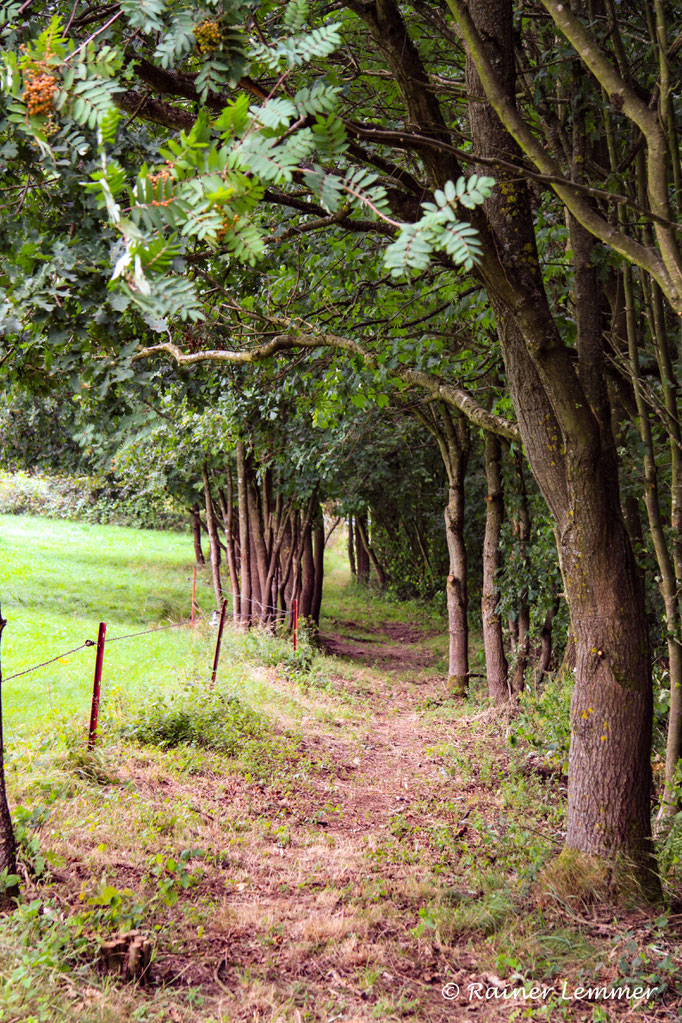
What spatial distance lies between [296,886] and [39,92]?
15.7ft

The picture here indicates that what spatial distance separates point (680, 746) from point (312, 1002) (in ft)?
9.68

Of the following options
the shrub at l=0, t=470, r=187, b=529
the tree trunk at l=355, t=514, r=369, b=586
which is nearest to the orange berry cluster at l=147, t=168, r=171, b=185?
the shrub at l=0, t=470, r=187, b=529

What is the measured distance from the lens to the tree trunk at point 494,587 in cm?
1012

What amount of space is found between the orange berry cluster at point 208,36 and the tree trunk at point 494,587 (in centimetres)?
776

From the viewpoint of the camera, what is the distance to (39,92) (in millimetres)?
1976

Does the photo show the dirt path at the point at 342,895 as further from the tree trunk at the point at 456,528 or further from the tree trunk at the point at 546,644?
the tree trunk at the point at 456,528

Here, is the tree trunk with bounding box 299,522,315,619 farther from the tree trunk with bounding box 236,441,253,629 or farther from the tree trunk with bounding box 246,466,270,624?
the tree trunk with bounding box 236,441,253,629

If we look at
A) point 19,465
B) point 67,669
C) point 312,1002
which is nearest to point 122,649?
point 67,669

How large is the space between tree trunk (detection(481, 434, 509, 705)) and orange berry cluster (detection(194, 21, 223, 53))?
776 centimetres

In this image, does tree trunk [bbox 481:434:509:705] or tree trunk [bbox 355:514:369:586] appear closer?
tree trunk [bbox 481:434:509:705]

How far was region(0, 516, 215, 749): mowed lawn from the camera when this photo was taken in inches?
306

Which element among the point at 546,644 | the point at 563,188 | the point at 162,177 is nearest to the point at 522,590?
the point at 546,644

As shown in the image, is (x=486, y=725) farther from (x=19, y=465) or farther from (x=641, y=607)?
(x=19, y=465)

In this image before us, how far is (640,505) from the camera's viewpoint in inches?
325
